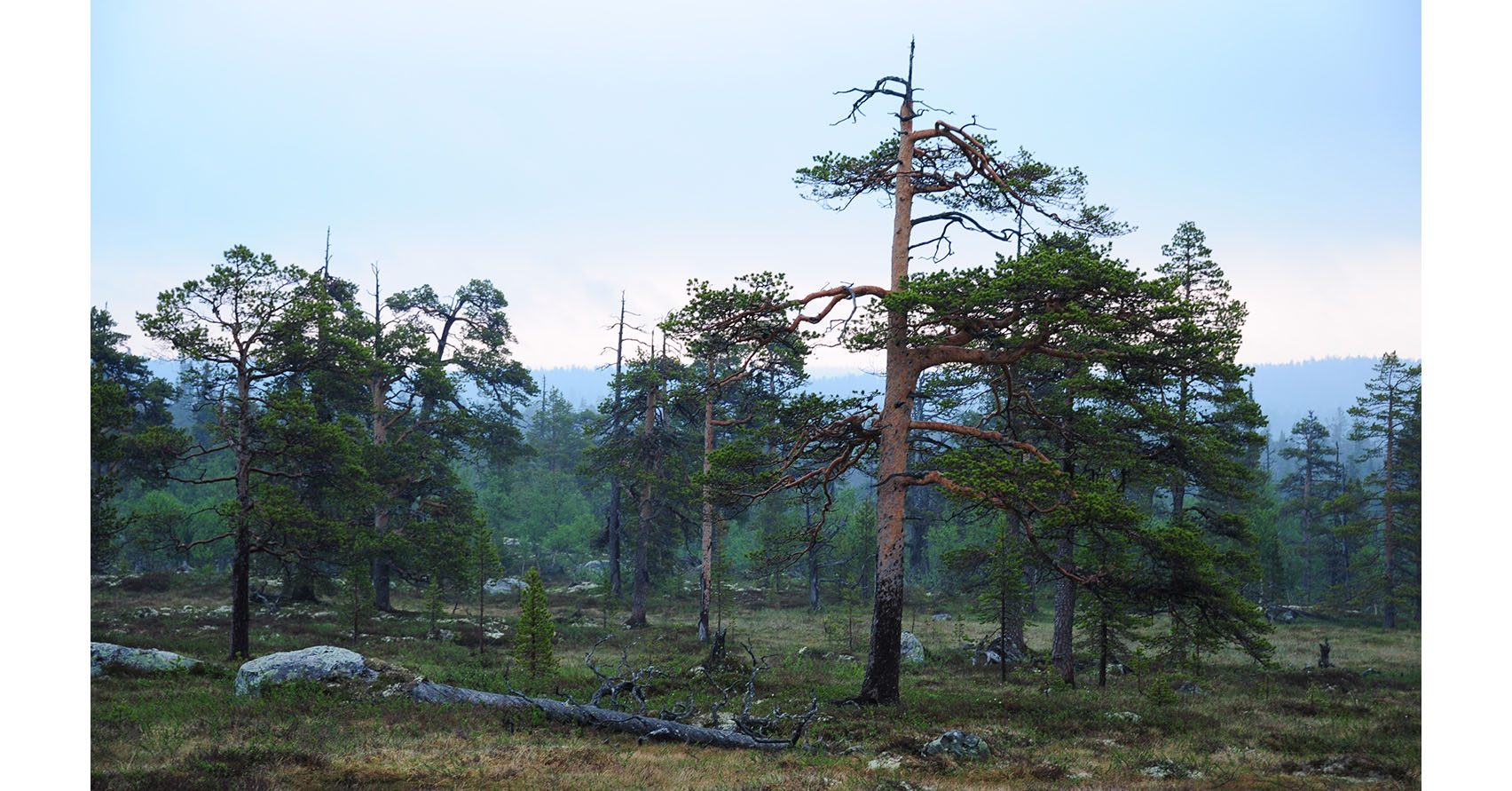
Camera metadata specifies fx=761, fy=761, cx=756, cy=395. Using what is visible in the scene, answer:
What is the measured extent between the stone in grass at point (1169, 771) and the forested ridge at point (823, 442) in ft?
11.2

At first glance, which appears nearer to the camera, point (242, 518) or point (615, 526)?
point (242, 518)

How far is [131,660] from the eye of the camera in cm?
1614

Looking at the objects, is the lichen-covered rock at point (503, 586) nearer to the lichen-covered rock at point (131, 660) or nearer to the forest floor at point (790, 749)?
the forest floor at point (790, 749)

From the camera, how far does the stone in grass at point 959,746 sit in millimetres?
10305

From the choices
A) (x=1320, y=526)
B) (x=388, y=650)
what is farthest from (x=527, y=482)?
(x=1320, y=526)

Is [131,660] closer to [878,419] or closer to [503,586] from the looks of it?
[878,419]

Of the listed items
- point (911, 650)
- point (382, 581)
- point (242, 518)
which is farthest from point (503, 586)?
point (911, 650)

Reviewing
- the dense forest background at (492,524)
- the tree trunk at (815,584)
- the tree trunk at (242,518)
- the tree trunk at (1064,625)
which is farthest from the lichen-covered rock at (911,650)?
the tree trunk at (242,518)

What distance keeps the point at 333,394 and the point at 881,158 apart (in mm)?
24653

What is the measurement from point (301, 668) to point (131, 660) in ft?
16.4

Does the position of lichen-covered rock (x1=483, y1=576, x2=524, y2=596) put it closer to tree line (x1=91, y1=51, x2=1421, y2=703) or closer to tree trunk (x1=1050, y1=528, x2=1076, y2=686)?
tree line (x1=91, y1=51, x2=1421, y2=703)

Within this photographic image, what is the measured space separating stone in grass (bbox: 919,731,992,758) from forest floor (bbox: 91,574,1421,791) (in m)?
0.18

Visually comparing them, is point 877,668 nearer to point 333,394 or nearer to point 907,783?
point 907,783

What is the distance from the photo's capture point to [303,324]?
18703mm
